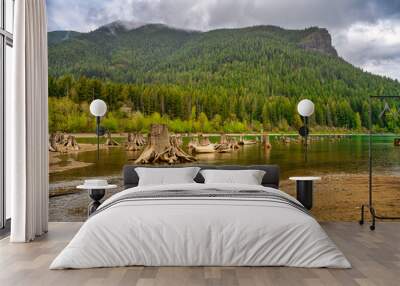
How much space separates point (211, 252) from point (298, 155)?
336 cm

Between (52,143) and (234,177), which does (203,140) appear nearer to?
(234,177)

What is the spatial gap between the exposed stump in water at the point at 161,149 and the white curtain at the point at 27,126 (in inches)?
Result: 67.8

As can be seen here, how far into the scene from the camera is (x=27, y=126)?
5.29 m

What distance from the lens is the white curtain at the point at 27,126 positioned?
522cm

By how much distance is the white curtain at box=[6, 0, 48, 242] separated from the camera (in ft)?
17.1

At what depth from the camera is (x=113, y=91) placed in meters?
7.24

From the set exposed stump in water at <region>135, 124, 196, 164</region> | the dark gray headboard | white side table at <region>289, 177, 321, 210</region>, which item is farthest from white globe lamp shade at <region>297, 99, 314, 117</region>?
exposed stump in water at <region>135, 124, 196, 164</region>

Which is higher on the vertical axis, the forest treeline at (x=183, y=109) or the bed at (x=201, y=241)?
the forest treeline at (x=183, y=109)

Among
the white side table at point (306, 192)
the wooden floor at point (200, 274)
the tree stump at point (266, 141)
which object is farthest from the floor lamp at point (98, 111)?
the white side table at point (306, 192)

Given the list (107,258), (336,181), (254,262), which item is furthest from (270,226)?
(336,181)

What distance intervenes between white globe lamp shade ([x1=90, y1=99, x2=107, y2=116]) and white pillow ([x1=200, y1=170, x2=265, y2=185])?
68.6 inches

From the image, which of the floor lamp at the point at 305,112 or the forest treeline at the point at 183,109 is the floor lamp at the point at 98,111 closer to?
the forest treeline at the point at 183,109

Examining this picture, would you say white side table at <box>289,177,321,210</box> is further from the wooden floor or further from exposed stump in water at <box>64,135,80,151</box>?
exposed stump in water at <box>64,135,80,151</box>

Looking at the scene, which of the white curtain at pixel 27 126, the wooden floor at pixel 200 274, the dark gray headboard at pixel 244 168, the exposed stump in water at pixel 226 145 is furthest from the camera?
the exposed stump in water at pixel 226 145
